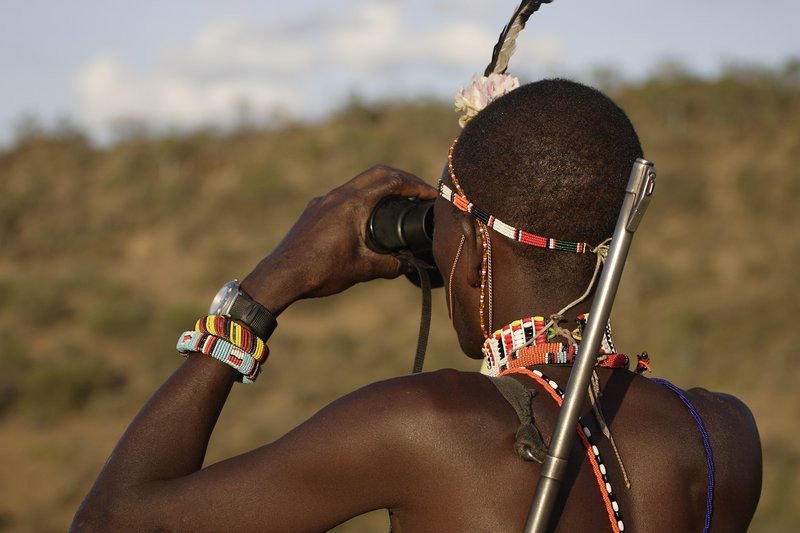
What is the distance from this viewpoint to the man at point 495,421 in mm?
1767

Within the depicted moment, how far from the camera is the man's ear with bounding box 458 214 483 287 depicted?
2057 mm

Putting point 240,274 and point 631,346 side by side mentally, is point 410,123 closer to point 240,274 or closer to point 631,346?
point 240,274

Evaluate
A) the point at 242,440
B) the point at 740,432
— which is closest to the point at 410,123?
the point at 242,440

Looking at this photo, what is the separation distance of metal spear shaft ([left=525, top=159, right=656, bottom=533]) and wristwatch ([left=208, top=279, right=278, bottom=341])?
74cm

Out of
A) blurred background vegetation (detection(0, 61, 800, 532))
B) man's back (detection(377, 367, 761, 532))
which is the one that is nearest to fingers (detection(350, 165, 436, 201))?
man's back (detection(377, 367, 761, 532))

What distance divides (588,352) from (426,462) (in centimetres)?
33

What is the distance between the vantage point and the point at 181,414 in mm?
2029

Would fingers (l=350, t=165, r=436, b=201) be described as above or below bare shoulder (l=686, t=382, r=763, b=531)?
above

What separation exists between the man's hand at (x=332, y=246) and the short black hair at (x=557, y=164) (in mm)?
414

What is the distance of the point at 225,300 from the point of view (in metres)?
2.22

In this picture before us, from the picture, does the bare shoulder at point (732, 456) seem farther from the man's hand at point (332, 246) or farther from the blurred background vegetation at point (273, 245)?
the blurred background vegetation at point (273, 245)

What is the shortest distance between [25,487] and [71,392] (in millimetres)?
2217

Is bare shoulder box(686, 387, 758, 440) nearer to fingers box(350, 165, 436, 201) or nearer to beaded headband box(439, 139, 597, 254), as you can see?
beaded headband box(439, 139, 597, 254)

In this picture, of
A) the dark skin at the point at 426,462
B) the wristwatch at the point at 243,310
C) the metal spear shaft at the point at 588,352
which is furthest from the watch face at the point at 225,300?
the metal spear shaft at the point at 588,352
